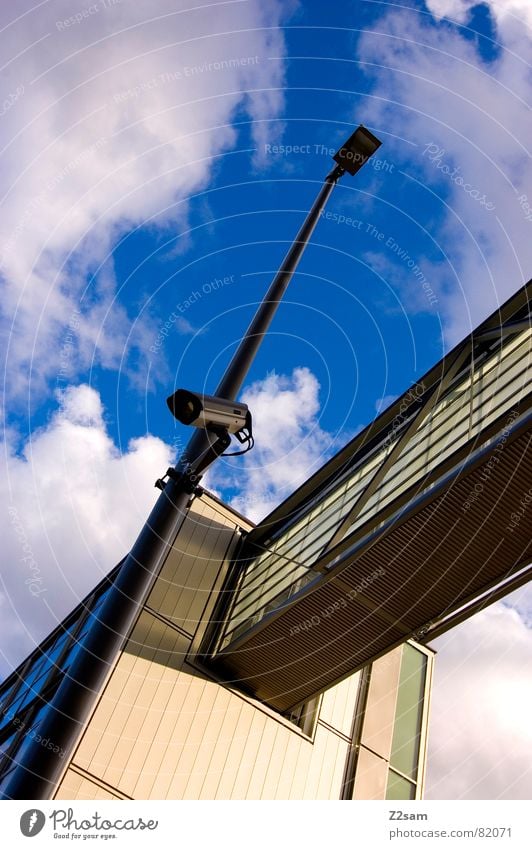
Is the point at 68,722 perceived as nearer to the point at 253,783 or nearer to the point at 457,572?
the point at 457,572

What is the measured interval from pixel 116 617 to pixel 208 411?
4.73 ft

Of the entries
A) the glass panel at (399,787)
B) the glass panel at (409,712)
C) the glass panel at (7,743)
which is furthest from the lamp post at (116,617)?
the glass panel at (409,712)

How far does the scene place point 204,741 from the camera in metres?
14.2

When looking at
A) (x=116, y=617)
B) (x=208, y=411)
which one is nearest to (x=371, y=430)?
(x=208, y=411)

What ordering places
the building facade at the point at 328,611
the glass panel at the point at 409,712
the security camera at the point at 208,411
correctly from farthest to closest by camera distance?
the glass panel at the point at 409,712
the building facade at the point at 328,611
the security camera at the point at 208,411

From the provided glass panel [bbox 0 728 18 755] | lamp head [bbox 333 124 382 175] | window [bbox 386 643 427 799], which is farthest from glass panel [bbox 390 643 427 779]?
lamp head [bbox 333 124 382 175]

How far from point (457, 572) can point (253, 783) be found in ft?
21.5

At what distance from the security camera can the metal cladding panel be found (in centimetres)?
649

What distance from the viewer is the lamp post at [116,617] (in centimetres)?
341

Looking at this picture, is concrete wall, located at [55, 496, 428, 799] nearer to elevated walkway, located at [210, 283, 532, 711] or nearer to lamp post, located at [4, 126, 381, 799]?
elevated walkway, located at [210, 283, 532, 711]

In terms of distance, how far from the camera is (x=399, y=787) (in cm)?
1752

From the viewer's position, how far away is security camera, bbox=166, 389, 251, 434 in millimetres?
4504

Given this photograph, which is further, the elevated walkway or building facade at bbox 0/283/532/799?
building facade at bbox 0/283/532/799

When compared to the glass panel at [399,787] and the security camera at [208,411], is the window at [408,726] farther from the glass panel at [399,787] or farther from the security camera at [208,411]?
the security camera at [208,411]
